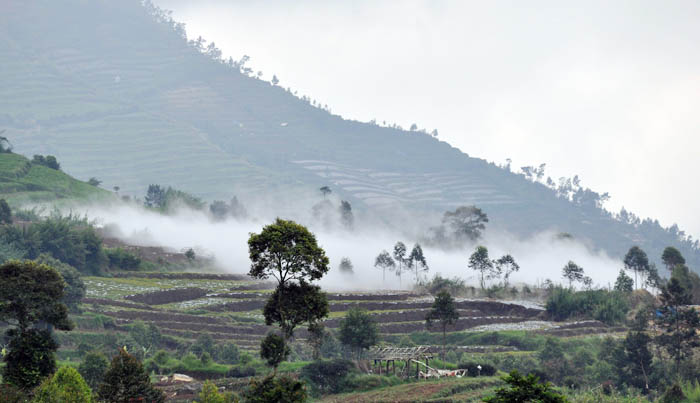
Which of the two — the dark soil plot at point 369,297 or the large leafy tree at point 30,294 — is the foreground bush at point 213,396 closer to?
the large leafy tree at point 30,294

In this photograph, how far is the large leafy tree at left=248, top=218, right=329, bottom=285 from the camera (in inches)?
1841

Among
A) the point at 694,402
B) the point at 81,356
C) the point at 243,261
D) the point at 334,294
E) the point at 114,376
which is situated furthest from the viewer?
the point at 243,261

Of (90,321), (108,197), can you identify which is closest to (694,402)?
(90,321)

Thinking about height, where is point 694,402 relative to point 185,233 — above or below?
below

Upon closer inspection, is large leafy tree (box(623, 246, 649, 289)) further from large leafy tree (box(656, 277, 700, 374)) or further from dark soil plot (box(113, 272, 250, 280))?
dark soil plot (box(113, 272, 250, 280))

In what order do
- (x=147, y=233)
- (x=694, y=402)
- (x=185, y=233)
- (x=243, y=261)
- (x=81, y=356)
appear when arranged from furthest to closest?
1. (x=185, y=233)
2. (x=147, y=233)
3. (x=243, y=261)
4. (x=81, y=356)
5. (x=694, y=402)

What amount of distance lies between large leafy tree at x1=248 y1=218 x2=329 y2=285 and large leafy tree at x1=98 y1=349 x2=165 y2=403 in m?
9.27

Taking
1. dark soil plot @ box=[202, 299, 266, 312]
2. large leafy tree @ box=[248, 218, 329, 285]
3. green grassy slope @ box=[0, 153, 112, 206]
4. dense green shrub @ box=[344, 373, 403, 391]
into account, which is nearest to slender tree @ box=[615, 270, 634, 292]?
dark soil plot @ box=[202, 299, 266, 312]

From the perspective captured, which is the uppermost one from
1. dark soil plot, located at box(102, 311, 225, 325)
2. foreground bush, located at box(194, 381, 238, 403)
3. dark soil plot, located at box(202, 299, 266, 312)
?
dark soil plot, located at box(202, 299, 266, 312)

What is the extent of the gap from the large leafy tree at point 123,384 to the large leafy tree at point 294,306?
8.85 metres

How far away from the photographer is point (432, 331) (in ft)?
293

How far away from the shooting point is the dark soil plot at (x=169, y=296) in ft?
315

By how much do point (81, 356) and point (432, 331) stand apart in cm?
3760

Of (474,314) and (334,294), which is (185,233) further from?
(474,314)
